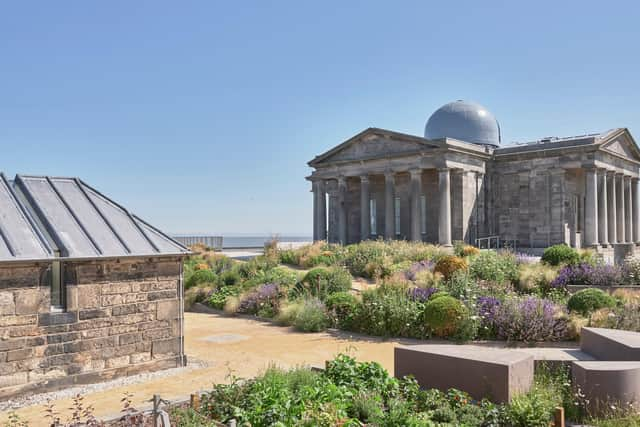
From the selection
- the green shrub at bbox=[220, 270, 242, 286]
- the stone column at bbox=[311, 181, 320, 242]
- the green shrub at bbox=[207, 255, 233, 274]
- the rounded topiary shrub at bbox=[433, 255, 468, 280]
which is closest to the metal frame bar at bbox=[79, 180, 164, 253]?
the green shrub at bbox=[220, 270, 242, 286]

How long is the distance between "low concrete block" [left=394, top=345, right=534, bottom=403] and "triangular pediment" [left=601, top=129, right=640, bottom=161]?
93.1 feet

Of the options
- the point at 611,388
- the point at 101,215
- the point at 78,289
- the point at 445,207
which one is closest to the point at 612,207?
the point at 445,207

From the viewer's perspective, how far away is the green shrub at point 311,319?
13961mm

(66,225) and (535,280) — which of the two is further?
(535,280)

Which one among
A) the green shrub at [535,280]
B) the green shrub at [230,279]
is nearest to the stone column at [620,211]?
the green shrub at [535,280]

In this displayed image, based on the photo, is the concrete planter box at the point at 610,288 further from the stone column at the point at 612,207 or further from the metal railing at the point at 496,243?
the stone column at the point at 612,207

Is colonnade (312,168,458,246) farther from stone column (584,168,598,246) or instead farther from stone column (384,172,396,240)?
stone column (584,168,598,246)

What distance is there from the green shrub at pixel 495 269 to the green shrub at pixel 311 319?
601cm

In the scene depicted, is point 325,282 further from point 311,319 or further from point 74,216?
point 74,216

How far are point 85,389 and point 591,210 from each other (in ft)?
99.2

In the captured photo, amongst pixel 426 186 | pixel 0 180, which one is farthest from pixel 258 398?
pixel 426 186

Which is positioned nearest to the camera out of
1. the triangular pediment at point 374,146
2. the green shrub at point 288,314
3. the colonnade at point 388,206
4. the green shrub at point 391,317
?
the green shrub at point 391,317

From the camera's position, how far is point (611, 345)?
800 centimetres

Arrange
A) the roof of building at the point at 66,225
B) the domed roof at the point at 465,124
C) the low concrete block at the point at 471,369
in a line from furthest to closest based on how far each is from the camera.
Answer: the domed roof at the point at 465,124 < the roof of building at the point at 66,225 < the low concrete block at the point at 471,369
